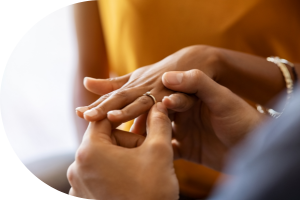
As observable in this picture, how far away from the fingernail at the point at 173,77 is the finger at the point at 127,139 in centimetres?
20

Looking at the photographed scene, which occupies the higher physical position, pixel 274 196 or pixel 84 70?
pixel 84 70

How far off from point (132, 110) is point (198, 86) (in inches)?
8.5

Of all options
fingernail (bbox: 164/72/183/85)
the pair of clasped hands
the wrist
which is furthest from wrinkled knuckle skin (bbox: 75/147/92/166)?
the wrist

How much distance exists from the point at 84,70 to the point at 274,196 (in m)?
1.05

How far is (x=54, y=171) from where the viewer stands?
1141 millimetres

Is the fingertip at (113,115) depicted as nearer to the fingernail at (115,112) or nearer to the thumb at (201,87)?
the fingernail at (115,112)

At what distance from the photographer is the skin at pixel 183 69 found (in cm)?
81

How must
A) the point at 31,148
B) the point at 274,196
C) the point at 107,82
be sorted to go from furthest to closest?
1. the point at 31,148
2. the point at 107,82
3. the point at 274,196

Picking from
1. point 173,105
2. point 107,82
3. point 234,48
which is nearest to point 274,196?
point 173,105

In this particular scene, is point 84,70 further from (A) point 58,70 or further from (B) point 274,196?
A: (B) point 274,196

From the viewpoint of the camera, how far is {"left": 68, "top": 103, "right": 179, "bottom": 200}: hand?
1.96 ft

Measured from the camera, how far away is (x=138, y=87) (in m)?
0.88

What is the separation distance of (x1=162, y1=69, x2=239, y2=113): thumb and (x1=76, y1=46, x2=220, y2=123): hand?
6 centimetres

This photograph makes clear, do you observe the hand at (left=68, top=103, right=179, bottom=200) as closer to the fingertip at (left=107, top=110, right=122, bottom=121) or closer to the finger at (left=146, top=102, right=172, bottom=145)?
the finger at (left=146, top=102, right=172, bottom=145)
